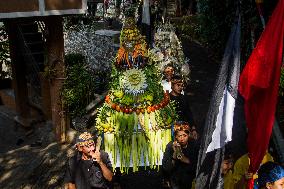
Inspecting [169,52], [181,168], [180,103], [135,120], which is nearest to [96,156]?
→ [181,168]

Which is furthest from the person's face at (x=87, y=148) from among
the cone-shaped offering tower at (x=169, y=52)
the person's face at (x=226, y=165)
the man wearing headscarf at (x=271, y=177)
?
the cone-shaped offering tower at (x=169, y=52)

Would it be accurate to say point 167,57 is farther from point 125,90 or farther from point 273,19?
point 273,19

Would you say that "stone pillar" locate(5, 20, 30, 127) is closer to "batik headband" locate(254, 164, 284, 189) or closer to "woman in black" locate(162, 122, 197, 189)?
"woman in black" locate(162, 122, 197, 189)

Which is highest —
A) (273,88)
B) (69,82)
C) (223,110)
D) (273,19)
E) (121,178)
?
(273,19)

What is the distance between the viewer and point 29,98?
43.2 ft

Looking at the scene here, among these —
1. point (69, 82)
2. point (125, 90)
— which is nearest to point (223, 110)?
point (125, 90)

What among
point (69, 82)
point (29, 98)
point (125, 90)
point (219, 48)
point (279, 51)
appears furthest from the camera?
point (219, 48)

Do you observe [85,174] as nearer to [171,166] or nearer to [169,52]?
[171,166]

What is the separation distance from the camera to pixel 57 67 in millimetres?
10586

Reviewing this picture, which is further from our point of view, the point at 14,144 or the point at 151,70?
the point at 14,144

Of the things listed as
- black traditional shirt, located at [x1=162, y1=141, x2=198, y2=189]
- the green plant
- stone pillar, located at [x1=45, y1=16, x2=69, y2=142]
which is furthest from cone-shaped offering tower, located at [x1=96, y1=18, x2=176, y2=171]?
the green plant

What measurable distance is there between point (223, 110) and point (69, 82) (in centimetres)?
685

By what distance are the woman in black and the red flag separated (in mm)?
1441

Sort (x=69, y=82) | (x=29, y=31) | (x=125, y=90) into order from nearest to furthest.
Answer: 1. (x=125, y=90)
2. (x=69, y=82)
3. (x=29, y=31)
